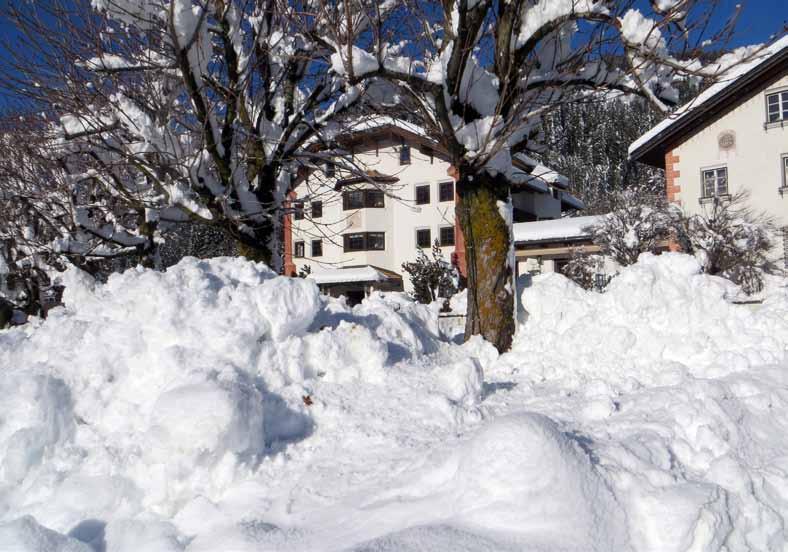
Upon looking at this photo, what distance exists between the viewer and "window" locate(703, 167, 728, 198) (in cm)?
1952

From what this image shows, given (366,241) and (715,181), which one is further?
(366,241)

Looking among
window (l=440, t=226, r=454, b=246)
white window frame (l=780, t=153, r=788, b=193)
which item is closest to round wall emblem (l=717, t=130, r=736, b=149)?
white window frame (l=780, t=153, r=788, b=193)

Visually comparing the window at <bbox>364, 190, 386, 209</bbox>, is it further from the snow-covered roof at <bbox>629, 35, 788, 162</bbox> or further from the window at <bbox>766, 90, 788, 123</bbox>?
the window at <bbox>766, 90, 788, 123</bbox>

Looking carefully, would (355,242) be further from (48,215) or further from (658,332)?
(658,332)

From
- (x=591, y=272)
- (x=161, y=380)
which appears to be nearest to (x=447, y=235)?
(x=591, y=272)

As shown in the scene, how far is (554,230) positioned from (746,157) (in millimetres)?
7509

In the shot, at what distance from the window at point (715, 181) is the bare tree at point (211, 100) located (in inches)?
632

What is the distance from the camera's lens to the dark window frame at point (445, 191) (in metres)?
29.9

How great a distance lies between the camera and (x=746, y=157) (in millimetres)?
19266

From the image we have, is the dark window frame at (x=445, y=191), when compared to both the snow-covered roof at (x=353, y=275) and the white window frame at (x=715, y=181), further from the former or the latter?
the white window frame at (x=715, y=181)

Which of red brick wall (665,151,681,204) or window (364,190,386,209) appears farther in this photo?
window (364,190,386,209)

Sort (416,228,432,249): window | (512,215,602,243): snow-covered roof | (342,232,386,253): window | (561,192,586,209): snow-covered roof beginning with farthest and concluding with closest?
(561,192,586,209): snow-covered roof
(342,232,386,253): window
(416,228,432,249): window
(512,215,602,243): snow-covered roof

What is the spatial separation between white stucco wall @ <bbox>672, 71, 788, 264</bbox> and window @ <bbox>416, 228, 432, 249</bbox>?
44.0 feet

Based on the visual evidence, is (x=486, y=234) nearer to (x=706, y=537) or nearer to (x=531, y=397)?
(x=531, y=397)
